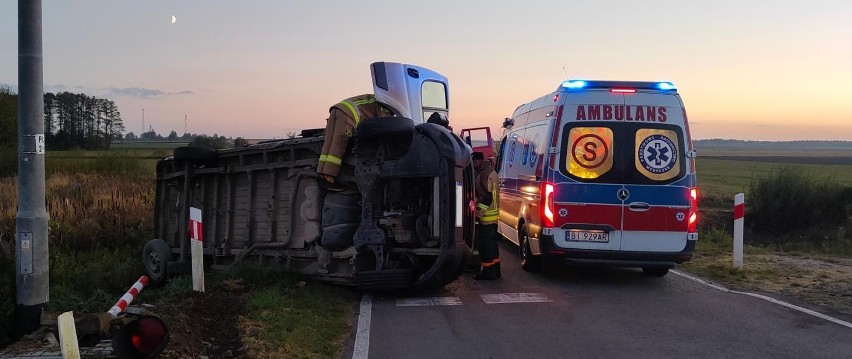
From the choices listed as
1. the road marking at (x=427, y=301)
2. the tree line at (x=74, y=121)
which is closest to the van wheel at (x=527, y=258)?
the road marking at (x=427, y=301)

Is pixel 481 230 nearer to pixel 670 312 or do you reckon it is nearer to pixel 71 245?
pixel 670 312

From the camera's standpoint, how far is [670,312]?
6812 millimetres

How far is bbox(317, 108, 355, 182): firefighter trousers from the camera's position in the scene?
7.30m

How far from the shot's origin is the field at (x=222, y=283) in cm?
553

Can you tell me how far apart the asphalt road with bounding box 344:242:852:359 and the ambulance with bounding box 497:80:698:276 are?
1.77 feet

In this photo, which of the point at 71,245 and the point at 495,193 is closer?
the point at 495,193

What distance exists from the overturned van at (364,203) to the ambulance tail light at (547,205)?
1184 mm

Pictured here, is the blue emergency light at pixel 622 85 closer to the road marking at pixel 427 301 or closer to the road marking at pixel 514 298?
the road marking at pixel 514 298

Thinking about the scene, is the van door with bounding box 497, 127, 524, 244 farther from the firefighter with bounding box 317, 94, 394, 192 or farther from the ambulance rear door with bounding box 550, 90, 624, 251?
the firefighter with bounding box 317, 94, 394, 192

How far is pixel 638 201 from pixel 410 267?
3135 mm

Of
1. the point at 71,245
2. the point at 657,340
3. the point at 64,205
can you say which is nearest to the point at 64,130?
the point at 64,205

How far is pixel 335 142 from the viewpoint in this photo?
7301 mm

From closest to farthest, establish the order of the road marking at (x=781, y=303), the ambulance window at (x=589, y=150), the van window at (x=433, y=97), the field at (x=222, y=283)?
the field at (x=222, y=283)
the road marking at (x=781, y=303)
the ambulance window at (x=589, y=150)
the van window at (x=433, y=97)

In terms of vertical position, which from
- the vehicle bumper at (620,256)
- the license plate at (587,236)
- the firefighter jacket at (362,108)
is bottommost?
the vehicle bumper at (620,256)
